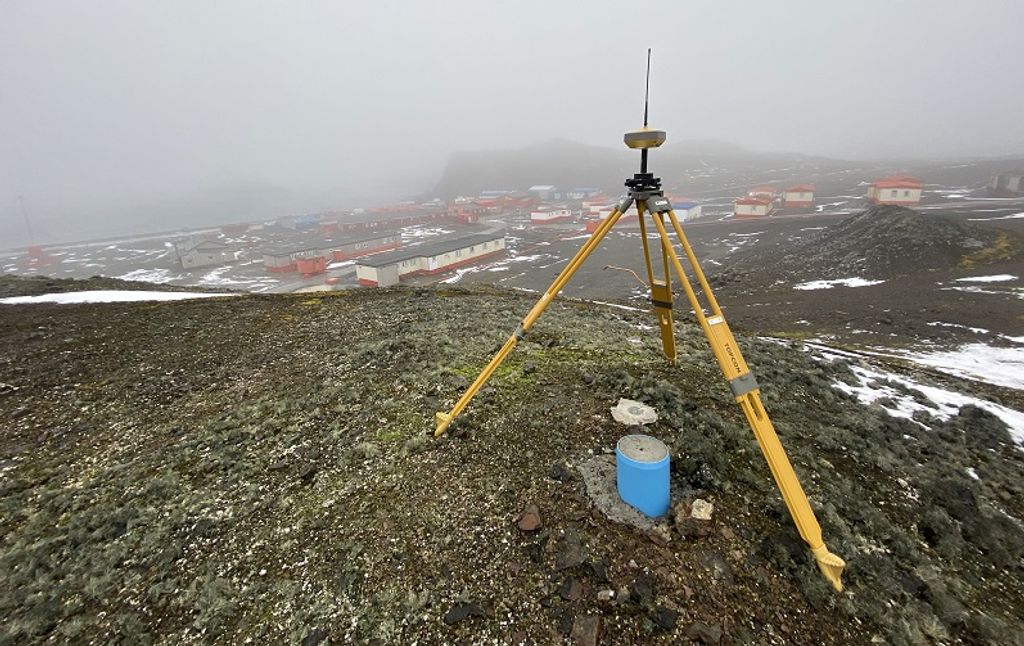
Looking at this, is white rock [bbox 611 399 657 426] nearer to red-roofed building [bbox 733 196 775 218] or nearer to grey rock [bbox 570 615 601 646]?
grey rock [bbox 570 615 601 646]

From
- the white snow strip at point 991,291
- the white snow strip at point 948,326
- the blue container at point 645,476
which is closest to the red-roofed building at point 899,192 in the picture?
the white snow strip at point 991,291

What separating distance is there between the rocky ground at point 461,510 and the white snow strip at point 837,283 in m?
23.7

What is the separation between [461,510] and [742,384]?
12.1 feet

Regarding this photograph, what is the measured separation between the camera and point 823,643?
13.2 ft

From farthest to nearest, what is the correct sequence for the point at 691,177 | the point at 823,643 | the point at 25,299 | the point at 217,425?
the point at 691,177 < the point at 25,299 < the point at 217,425 < the point at 823,643

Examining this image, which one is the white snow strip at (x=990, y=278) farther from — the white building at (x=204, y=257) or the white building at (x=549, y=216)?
the white building at (x=204, y=257)

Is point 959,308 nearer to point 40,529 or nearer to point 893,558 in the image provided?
point 893,558

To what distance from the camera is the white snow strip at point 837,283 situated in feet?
98.6

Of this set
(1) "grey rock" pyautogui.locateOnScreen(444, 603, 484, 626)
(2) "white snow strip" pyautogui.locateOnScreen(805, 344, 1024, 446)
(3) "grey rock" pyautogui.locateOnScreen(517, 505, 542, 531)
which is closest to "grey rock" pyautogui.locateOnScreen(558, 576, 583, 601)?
(3) "grey rock" pyautogui.locateOnScreen(517, 505, 542, 531)

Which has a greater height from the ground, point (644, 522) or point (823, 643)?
point (644, 522)

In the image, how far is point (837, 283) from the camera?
30.9 meters

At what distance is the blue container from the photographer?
197 inches

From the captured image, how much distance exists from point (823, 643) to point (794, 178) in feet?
550

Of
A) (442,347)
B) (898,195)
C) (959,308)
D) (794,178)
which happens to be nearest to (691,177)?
(794,178)
